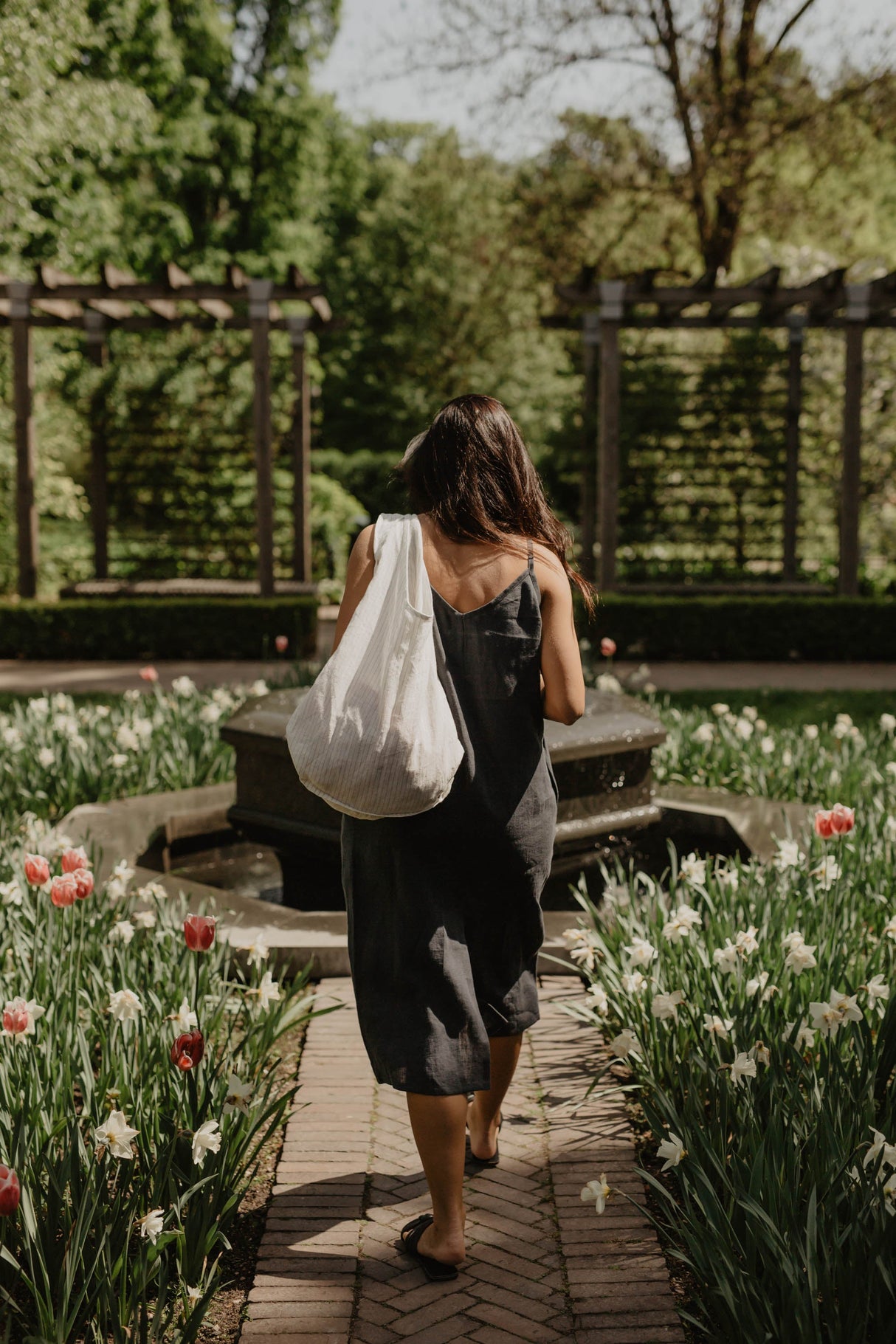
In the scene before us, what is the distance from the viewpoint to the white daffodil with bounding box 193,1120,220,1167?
6.56 feet

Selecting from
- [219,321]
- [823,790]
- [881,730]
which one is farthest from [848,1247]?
[219,321]

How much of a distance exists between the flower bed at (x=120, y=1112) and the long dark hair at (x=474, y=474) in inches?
33.3

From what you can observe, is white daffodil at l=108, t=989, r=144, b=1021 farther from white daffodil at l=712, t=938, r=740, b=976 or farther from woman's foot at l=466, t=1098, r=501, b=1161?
white daffodil at l=712, t=938, r=740, b=976

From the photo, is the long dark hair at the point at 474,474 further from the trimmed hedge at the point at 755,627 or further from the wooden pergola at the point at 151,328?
the wooden pergola at the point at 151,328

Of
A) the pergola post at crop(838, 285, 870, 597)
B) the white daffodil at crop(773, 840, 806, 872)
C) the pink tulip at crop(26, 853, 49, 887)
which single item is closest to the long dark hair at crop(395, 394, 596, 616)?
the pink tulip at crop(26, 853, 49, 887)

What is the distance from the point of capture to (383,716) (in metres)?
1.90

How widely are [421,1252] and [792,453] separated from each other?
39.9 ft

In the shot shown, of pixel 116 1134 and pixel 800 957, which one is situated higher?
pixel 800 957

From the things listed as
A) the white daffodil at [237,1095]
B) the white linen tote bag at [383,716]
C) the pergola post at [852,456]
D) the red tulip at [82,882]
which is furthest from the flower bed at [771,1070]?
the pergola post at [852,456]

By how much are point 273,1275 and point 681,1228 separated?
2.35 ft

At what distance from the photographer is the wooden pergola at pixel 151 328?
445 inches

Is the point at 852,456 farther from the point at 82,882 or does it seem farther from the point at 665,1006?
the point at 82,882

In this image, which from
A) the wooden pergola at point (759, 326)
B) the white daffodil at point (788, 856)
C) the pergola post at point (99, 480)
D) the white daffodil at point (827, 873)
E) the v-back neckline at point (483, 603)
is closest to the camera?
the v-back neckline at point (483, 603)

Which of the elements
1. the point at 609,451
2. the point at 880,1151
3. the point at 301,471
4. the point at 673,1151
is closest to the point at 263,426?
the point at 301,471
